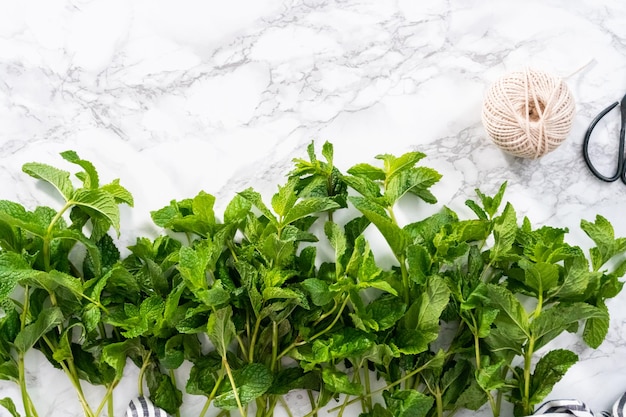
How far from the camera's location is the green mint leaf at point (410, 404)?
939mm

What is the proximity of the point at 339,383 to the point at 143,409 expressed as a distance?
26cm

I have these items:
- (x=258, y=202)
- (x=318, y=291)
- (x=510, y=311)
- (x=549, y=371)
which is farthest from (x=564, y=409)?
(x=258, y=202)

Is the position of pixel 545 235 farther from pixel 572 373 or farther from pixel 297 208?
pixel 297 208

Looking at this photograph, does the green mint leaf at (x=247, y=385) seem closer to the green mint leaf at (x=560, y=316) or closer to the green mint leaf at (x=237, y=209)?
the green mint leaf at (x=237, y=209)

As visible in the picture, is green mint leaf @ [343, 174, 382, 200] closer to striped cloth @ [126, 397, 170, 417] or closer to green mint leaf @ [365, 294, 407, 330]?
green mint leaf @ [365, 294, 407, 330]

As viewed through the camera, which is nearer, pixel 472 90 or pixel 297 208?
pixel 297 208

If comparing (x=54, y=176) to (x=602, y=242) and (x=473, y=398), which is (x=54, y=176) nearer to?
(x=473, y=398)

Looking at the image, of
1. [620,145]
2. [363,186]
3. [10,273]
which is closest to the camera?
[10,273]

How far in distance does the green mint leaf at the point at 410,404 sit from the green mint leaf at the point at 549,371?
15 centimetres

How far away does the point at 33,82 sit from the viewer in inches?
38.7

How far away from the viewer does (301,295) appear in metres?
0.90

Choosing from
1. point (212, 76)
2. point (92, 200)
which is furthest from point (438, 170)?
point (92, 200)

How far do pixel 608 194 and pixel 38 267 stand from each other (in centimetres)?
81

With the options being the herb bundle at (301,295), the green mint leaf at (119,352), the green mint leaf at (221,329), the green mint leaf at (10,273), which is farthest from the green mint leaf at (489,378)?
the green mint leaf at (10,273)
